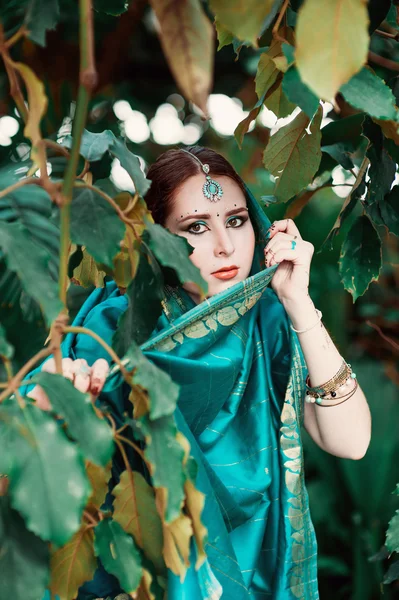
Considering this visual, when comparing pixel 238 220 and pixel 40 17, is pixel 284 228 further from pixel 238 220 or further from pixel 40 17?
pixel 40 17

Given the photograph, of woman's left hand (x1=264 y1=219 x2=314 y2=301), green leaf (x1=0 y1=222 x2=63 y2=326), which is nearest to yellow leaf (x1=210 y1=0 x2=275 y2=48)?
green leaf (x1=0 y1=222 x2=63 y2=326)

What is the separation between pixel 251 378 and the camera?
0.97m

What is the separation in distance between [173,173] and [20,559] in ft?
1.98

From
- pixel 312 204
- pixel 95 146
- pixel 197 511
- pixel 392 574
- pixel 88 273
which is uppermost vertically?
pixel 95 146

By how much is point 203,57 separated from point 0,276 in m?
0.37

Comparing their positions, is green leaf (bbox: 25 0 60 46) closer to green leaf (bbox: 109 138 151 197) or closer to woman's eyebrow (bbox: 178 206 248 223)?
green leaf (bbox: 109 138 151 197)

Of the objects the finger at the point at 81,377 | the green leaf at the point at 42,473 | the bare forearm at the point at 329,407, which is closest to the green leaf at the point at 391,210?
the bare forearm at the point at 329,407

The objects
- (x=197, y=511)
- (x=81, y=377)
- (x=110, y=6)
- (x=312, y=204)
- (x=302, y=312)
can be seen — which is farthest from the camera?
(x=312, y=204)

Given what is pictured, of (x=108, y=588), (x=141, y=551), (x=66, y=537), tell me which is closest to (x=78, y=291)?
(x=108, y=588)

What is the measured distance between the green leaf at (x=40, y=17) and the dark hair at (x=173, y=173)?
0.42 meters

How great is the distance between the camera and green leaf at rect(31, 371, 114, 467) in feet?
1.61

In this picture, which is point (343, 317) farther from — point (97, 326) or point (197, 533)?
point (197, 533)

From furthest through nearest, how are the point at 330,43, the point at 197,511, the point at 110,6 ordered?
the point at 110,6, the point at 197,511, the point at 330,43

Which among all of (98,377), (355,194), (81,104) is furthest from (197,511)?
(355,194)
